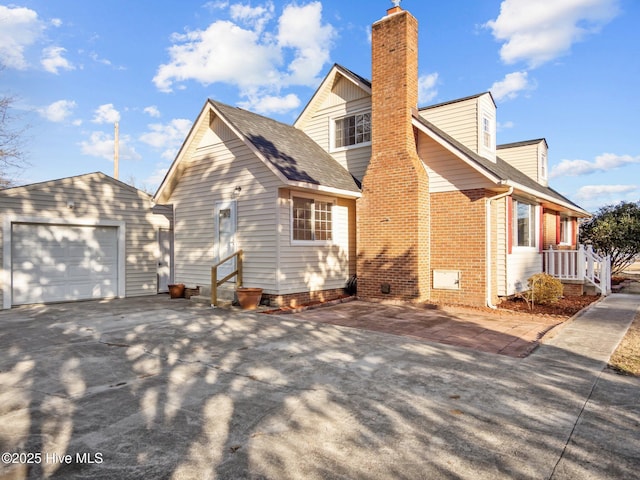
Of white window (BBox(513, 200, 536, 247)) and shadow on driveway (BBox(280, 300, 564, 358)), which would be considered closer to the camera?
shadow on driveway (BBox(280, 300, 564, 358))

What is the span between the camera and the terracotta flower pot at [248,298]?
33.3 ft

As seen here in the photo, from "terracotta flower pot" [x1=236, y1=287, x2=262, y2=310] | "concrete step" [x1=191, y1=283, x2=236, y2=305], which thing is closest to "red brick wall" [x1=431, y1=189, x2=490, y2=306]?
"terracotta flower pot" [x1=236, y1=287, x2=262, y2=310]

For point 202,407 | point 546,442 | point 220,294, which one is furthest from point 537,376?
point 220,294

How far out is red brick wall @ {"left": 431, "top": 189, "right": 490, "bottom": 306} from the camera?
1054cm

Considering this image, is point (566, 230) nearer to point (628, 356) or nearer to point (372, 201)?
point (372, 201)

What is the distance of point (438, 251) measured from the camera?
11.3 meters

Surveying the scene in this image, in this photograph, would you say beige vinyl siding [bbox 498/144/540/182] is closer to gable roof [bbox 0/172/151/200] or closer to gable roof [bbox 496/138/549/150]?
gable roof [bbox 496/138/549/150]

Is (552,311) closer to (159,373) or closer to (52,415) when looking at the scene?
(159,373)

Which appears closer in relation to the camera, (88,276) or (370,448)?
(370,448)

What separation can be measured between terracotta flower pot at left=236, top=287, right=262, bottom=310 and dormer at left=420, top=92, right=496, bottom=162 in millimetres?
7750

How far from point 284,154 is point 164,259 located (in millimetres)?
6612

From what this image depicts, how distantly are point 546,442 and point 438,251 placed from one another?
828 cm

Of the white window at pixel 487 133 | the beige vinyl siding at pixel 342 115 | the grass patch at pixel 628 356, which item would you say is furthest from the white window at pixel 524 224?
the grass patch at pixel 628 356

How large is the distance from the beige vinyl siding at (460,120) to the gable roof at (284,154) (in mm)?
3320
